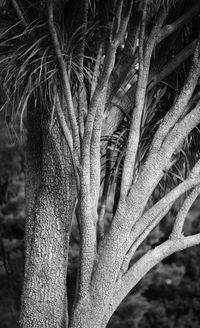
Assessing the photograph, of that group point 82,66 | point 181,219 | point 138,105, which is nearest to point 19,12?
point 82,66

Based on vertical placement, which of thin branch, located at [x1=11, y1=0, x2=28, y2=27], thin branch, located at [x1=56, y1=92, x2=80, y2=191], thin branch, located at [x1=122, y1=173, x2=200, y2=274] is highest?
thin branch, located at [x1=11, y1=0, x2=28, y2=27]

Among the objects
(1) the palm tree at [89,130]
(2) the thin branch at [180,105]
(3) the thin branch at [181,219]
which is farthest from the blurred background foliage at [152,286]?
(2) the thin branch at [180,105]

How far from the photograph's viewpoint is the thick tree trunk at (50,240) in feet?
10.5

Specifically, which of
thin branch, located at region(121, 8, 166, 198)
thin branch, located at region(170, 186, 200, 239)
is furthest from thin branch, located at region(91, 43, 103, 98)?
thin branch, located at region(170, 186, 200, 239)

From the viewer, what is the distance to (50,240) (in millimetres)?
3271

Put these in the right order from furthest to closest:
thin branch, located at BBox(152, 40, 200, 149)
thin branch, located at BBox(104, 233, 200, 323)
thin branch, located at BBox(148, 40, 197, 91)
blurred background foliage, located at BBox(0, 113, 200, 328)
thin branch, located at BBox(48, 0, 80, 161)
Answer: blurred background foliage, located at BBox(0, 113, 200, 328) → thin branch, located at BBox(148, 40, 197, 91) → thin branch, located at BBox(152, 40, 200, 149) → thin branch, located at BBox(104, 233, 200, 323) → thin branch, located at BBox(48, 0, 80, 161)

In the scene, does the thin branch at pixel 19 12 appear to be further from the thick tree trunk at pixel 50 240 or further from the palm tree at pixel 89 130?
the thick tree trunk at pixel 50 240

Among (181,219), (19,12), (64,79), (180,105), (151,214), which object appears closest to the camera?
(64,79)

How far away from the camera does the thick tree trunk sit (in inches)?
126

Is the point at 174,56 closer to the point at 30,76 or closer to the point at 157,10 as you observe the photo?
the point at 157,10

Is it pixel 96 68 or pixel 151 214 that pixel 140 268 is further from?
pixel 96 68

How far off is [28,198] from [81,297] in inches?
35.3

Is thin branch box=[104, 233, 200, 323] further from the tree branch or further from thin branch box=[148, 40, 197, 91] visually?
the tree branch

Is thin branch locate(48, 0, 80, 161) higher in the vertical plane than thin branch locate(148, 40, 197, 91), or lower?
lower
